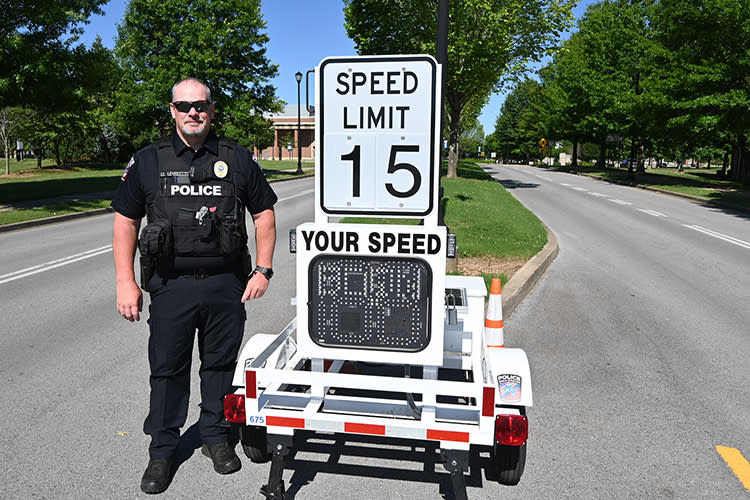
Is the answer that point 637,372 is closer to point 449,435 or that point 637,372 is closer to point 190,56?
point 449,435

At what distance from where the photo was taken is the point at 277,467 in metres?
2.96

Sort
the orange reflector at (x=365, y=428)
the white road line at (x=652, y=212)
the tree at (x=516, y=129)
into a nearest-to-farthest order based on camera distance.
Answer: the orange reflector at (x=365, y=428)
the white road line at (x=652, y=212)
the tree at (x=516, y=129)

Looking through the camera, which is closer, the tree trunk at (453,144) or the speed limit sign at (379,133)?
the speed limit sign at (379,133)

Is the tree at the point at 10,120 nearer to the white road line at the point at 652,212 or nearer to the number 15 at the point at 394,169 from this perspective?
the white road line at the point at 652,212

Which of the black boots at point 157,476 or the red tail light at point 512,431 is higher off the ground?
the red tail light at point 512,431

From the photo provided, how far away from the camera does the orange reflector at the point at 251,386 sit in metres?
2.96

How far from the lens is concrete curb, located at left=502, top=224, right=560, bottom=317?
6999 mm

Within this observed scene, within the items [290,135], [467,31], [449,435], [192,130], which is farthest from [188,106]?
[290,135]

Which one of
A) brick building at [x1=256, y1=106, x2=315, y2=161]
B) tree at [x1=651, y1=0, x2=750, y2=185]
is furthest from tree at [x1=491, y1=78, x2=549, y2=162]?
tree at [x1=651, y1=0, x2=750, y2=185]

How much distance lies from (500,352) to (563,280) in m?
5.70

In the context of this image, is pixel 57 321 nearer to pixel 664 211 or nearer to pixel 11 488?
pixel 11 488

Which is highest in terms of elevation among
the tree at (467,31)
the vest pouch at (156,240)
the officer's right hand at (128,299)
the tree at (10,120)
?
the tree at (467,31)

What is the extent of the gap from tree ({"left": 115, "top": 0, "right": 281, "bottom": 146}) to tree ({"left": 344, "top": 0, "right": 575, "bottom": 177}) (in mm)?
8455

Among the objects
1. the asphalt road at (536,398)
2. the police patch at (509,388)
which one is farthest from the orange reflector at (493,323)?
the police patch at (509,388)
